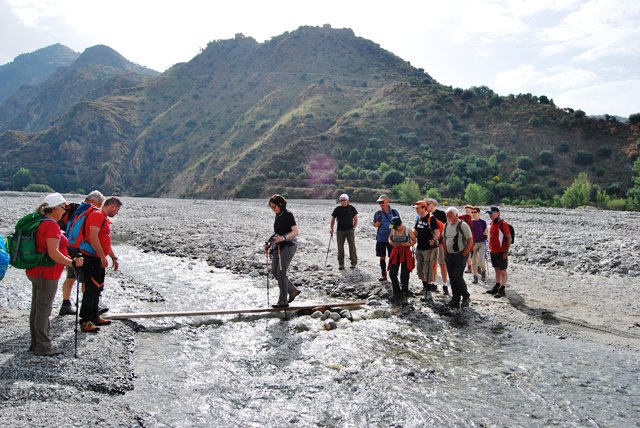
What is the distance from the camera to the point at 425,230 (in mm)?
10281

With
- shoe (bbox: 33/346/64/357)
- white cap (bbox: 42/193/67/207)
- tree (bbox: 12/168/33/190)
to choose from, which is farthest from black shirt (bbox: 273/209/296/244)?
tree (bbox: 12/168/33/190)

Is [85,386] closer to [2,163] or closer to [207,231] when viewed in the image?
[207,231]

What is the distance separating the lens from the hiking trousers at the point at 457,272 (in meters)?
9.52

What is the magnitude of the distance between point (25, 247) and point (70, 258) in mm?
829

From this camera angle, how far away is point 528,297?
10938 mm

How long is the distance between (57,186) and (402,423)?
11943cm

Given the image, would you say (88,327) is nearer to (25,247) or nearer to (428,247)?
(25,247)

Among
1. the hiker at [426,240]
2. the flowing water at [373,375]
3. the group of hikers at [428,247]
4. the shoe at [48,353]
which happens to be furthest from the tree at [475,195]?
the shoe at [48,353]

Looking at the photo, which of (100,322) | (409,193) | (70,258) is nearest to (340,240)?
(100,322)

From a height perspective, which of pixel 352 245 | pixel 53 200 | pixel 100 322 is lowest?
pixel 100 322

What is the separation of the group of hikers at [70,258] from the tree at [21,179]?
4214 inches

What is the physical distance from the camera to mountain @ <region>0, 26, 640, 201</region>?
2505 inches

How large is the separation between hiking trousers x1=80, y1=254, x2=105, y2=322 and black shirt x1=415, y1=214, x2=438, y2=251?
691 cm

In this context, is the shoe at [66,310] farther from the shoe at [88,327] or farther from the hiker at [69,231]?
the shoe at [88,327]
